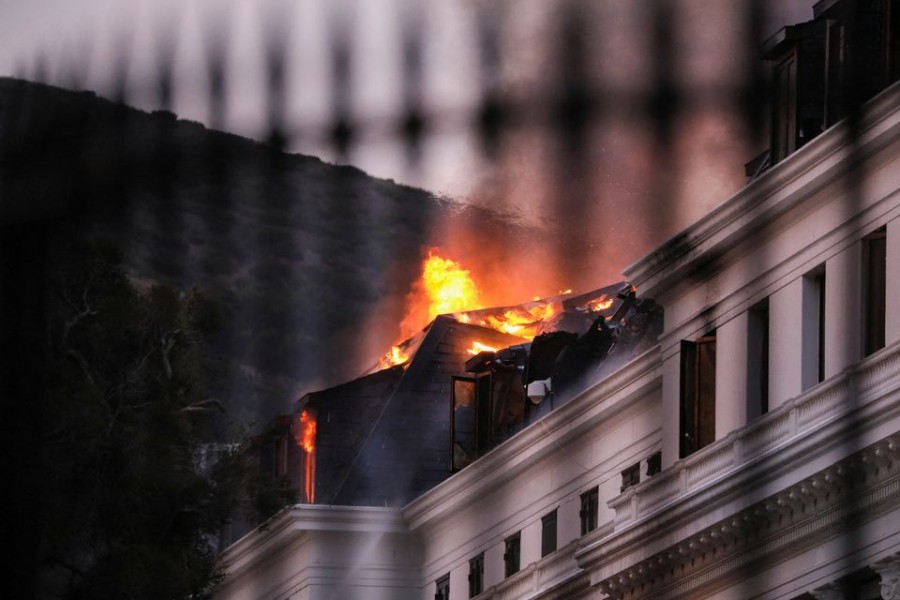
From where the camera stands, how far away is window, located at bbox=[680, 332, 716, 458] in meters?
3.23

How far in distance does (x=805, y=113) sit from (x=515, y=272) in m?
0.19

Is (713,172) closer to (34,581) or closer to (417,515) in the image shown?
(34,581)

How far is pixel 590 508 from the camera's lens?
298 cm

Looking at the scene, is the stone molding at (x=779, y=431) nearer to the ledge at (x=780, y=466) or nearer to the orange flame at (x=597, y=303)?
the ledge at (x=780, y=466)

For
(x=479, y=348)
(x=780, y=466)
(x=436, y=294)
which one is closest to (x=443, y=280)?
(x=436, y=294)

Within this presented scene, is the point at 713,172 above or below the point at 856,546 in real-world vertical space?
above

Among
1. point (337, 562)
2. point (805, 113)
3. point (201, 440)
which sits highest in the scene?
point (201, 440)

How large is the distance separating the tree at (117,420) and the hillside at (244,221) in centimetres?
5

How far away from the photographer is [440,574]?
1.95 metres

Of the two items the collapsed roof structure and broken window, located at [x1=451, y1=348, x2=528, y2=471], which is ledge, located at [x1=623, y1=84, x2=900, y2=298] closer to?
the collapsed roof structure

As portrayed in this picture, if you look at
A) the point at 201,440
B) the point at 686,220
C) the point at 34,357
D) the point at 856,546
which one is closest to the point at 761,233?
the point at 686,220

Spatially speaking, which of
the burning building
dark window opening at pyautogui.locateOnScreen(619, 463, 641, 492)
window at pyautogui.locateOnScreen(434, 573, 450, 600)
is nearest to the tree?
the burning building

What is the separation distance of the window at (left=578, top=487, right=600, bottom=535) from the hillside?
0.59 metres

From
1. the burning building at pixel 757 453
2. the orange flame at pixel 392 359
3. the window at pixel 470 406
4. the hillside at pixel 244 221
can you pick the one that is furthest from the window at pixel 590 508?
the hillside at pixel 244 221
